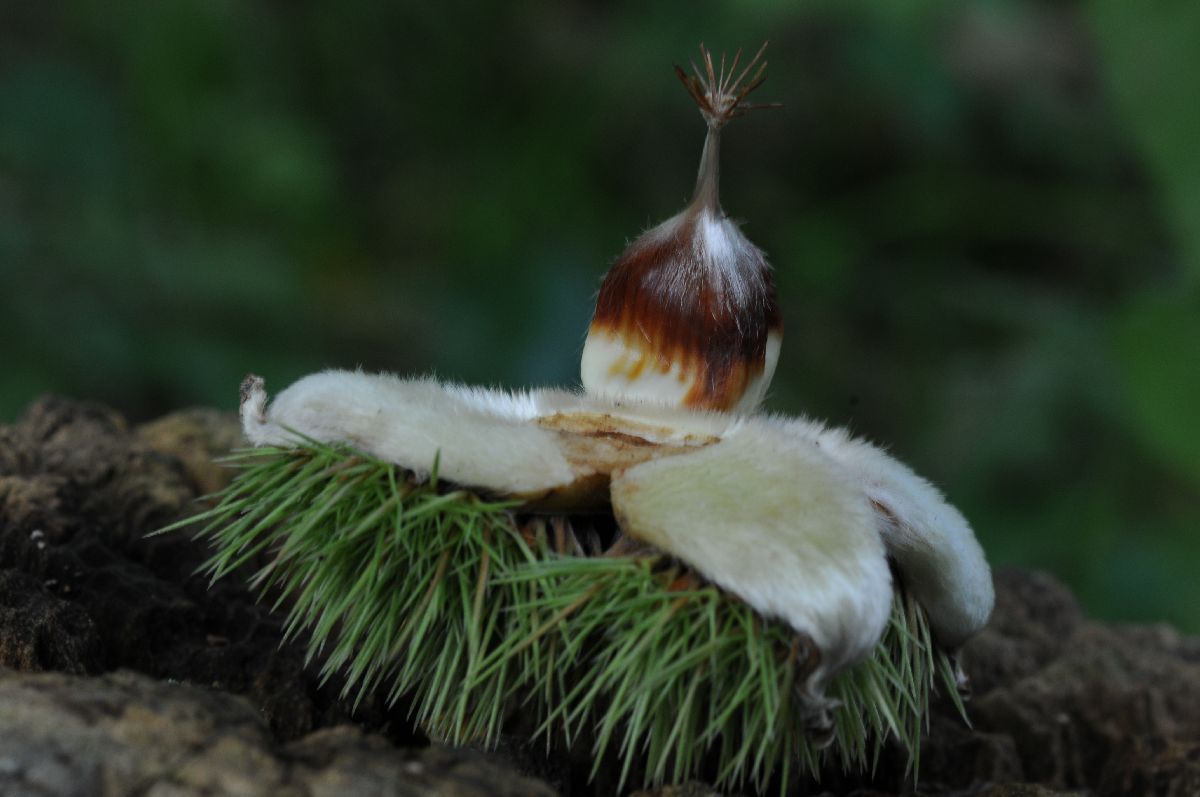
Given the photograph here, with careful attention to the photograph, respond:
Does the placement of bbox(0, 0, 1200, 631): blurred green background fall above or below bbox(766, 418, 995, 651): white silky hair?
above

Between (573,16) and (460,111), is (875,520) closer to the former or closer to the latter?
(460,111)

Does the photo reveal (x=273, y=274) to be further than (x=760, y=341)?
Yes

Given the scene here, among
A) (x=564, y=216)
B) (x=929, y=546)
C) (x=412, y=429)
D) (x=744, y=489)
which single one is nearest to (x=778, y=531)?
(x=744, y=489)

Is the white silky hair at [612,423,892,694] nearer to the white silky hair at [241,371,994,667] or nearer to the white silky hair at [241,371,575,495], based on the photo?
the white silky hair at [241,371,994,667]

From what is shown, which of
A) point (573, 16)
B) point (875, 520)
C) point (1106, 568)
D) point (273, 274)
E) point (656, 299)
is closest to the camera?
point (875, 520)

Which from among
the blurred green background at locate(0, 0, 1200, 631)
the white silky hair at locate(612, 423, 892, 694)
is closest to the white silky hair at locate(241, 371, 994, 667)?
the white silky hair at locate(612, 423, 892, 694)

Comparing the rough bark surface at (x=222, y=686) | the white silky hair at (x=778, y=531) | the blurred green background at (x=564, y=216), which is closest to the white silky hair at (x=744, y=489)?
the white silky hair at (x=778, y=531)

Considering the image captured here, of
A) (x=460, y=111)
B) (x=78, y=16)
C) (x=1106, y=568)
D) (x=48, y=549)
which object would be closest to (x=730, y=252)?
(x=48, y=549)

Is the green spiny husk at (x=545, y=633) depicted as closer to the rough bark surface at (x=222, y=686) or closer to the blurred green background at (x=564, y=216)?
the rough bark surface at (x=222, y=686)
